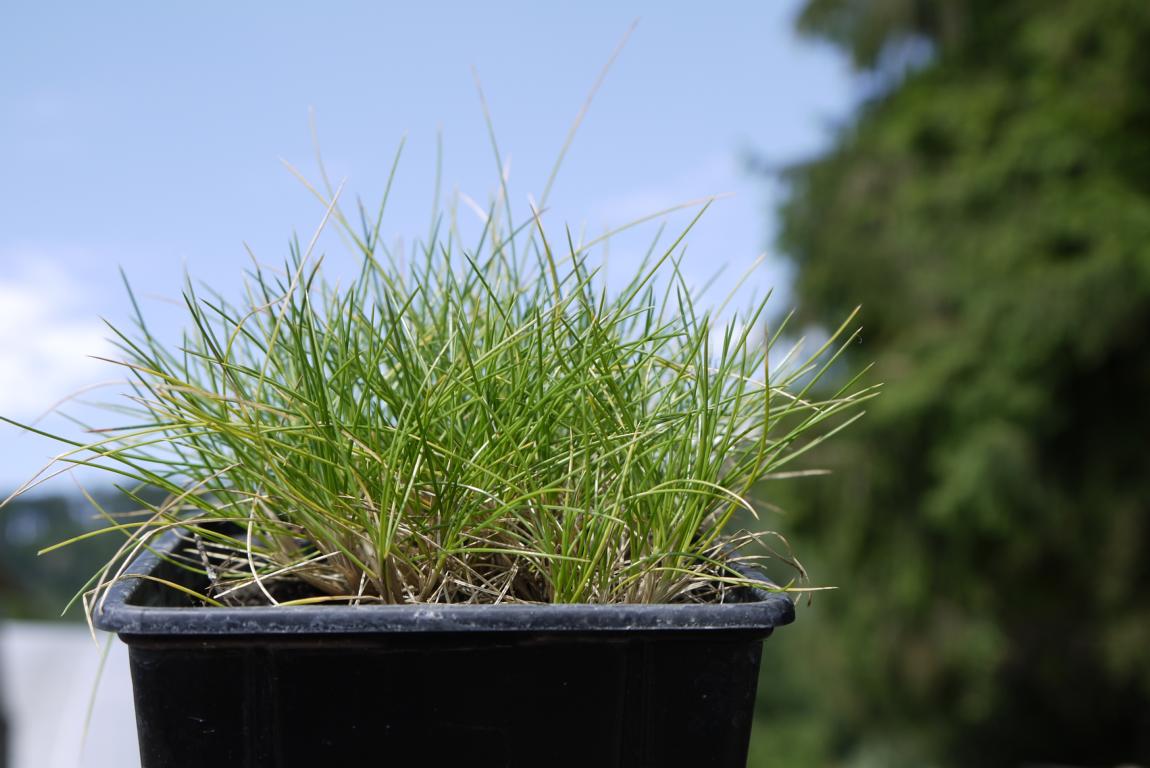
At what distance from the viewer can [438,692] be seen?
687 millimetres

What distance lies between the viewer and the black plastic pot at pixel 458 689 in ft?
2.18

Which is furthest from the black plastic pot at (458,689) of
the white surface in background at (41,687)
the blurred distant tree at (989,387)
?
the blurred distant tree at (989,387)

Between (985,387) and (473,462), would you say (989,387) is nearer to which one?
(985,387)

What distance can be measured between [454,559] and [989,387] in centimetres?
455

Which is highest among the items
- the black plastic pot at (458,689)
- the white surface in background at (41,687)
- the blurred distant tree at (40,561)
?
the black plastic pot at (458,689)

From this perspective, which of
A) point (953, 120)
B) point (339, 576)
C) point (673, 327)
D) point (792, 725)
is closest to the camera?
point (339, 576)

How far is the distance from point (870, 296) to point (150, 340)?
5.49 m

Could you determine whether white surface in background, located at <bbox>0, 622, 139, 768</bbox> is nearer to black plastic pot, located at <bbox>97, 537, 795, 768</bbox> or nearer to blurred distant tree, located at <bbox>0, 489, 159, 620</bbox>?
blurred distant tree, located at <bbox>0, 489, 159, 620</bbox>

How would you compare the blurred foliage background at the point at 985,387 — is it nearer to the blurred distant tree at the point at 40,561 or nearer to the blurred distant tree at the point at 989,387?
the blurred distant tree at the point at 989,387

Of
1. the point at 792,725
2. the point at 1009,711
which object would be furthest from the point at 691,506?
the point at 792,725

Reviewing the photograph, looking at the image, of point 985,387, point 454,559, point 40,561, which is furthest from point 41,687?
point 985,387

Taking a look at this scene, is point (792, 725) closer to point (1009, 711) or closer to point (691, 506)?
point (1009, 711)

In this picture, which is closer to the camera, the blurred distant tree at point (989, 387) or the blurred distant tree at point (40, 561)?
the blurred distant tree at point (989, 387)

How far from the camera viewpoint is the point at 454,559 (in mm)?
818
